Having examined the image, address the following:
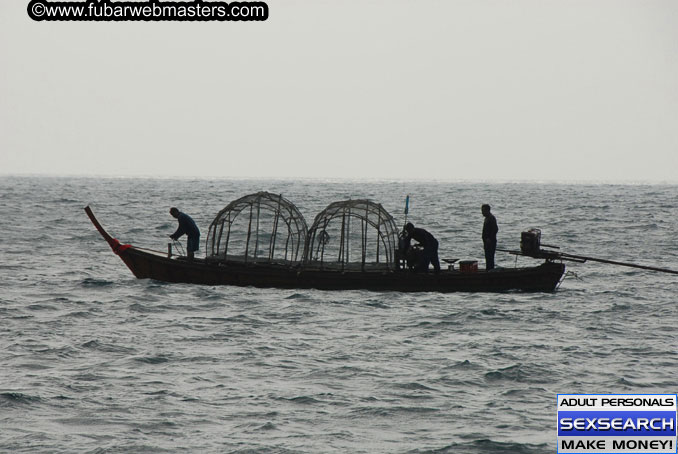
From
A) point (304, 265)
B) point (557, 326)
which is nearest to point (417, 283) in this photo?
point (304, 265)

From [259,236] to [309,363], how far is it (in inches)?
1349

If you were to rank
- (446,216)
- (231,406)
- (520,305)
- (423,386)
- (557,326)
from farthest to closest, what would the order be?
(446,216) → (520,305) → (557,326) → (423,386) → (231,406)

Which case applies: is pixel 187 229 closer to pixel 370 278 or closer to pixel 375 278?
pixel 370 278

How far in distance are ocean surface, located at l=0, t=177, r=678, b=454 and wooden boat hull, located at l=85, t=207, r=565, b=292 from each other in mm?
337

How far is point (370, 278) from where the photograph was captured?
2569 centimetres

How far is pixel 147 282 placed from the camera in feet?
90.1

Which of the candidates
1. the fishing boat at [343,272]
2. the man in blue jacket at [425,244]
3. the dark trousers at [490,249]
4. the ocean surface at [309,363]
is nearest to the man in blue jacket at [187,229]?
the fishing boat at [343,272]

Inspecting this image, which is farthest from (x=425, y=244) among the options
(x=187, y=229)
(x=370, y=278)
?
(x=187, y=229)

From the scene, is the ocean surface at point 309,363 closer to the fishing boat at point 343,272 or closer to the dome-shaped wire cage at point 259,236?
the fishing boat at point 343,272

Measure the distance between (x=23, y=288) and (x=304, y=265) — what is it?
8.78 metres

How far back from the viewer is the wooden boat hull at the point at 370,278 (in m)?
25.7

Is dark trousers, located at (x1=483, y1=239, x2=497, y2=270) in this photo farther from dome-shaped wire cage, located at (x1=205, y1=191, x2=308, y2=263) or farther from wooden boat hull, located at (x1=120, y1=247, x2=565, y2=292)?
dome-shaped wire cage, located at (x1=205, y1=191, x2=308, y2=263)

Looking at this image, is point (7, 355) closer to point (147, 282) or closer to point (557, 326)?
point (147, 282)

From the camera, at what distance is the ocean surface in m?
13.4
